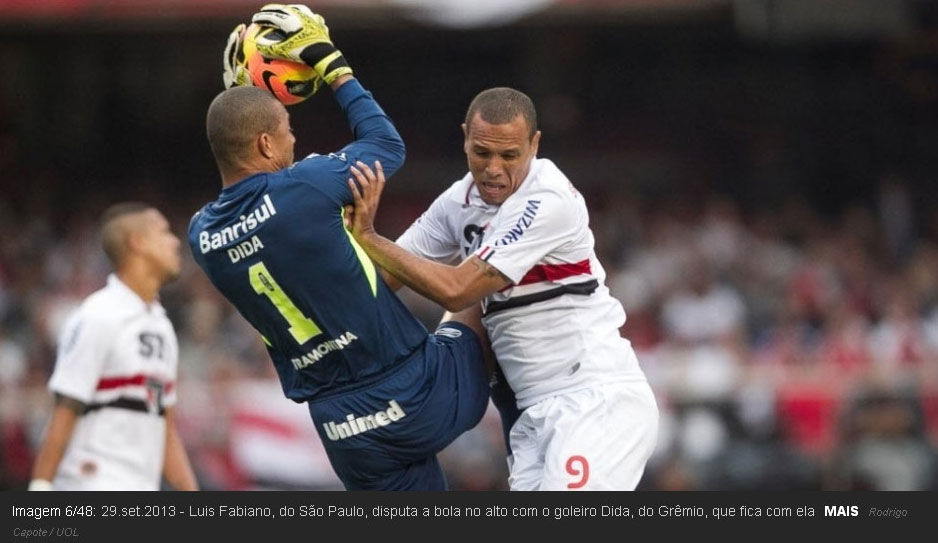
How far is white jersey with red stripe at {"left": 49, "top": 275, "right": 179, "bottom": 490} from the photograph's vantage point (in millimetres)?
8383

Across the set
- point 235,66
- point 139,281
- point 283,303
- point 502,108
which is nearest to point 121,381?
point 139,281

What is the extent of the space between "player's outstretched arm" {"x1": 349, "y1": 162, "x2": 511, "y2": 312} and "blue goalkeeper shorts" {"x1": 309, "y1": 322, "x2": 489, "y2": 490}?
316 millimetres

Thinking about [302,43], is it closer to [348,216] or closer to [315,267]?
[348,216]

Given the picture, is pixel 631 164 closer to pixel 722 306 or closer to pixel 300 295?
pixel 722 306

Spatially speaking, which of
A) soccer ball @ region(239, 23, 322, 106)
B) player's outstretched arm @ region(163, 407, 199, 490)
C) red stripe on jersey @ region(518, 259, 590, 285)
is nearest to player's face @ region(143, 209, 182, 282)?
player's outstretched arm @ region(163, 407, 199, 490)

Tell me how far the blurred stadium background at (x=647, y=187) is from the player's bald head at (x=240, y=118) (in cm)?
647

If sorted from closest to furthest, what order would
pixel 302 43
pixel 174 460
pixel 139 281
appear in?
→ pixel 302 43 → pixel 174 460 → pixel 139 281

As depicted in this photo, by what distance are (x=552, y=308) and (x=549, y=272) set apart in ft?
0.52

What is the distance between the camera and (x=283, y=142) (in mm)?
6559

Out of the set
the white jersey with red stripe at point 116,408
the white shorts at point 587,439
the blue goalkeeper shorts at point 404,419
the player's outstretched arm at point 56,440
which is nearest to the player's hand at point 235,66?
the blue goalkeeper shorts at point 404,419

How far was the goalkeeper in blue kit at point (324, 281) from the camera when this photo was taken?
6414 millimetres

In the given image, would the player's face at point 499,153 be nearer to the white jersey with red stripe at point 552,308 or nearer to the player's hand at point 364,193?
the white jersey with red stripe at point 552,308

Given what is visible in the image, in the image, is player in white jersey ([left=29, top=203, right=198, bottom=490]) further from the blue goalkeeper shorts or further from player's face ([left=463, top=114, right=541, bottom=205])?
player's face ([left=463, top=114, right=541, bottom=205])

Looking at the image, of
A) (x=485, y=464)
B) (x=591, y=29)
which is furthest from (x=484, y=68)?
(x=485, y=464)
